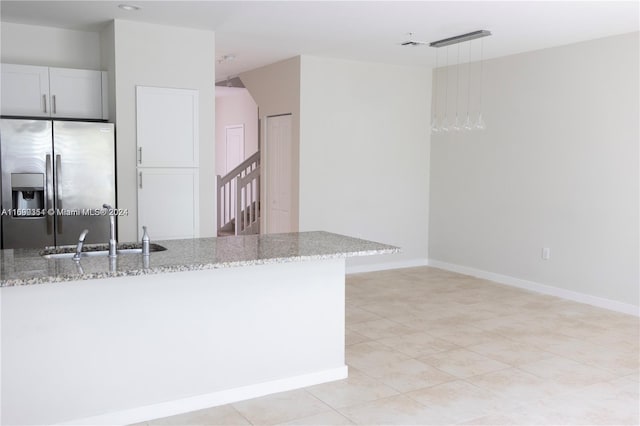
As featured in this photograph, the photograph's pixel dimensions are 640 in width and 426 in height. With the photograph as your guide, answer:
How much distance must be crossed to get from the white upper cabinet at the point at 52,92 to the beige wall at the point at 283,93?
7.40 feet

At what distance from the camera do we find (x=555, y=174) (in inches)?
245

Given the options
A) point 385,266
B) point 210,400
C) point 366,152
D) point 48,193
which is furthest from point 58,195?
point 385,266

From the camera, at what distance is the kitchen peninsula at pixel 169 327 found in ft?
9.45

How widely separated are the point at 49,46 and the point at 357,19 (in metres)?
2.89

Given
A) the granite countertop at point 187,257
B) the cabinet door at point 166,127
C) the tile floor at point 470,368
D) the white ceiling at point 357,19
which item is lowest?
the tile floor at point 470,368

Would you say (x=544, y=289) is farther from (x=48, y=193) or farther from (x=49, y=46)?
(x=49, y=46)

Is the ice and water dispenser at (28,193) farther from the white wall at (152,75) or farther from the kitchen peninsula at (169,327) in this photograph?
the kitchen peninsula at (169,327)

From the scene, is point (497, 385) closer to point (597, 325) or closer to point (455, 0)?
point (597, 325)

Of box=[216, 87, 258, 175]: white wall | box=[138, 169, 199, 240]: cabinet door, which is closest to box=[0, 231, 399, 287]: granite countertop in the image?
box=[138, 169, 199, 240]: cabinet door

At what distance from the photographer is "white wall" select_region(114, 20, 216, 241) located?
17.1ft

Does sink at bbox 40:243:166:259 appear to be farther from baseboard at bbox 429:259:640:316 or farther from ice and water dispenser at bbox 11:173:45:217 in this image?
baseboard at bbox 429:259:640:316

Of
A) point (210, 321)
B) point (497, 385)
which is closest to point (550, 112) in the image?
point (497, 385)

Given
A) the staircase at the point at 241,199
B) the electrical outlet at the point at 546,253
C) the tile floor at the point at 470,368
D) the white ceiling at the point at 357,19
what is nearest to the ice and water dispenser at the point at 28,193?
the white ceiling at the point at 357,19

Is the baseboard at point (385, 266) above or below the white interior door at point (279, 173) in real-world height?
below
